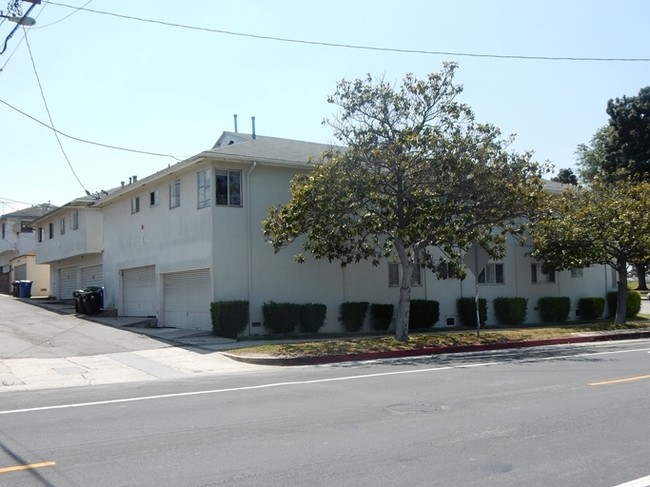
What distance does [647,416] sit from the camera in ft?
28.5

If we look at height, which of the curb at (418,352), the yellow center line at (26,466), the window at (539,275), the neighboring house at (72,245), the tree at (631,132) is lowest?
the curb at (418,352)

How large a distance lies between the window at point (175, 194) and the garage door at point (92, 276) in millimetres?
10347

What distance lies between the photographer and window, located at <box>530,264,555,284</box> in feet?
98.1

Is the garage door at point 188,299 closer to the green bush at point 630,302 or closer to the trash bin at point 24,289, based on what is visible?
the trash bin at point 24,289

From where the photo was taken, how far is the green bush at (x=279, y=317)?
2206 cm

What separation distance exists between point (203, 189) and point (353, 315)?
272 inches

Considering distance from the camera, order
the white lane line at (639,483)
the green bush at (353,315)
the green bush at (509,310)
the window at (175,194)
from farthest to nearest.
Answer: the green bush at (509,310) → the window at (175,194) → the green bush at (353,315) → the white lane line at (639,483)

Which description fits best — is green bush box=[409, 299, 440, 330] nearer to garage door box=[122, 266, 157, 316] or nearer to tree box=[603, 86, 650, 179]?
garage door box=[122, 266, 157, 316]

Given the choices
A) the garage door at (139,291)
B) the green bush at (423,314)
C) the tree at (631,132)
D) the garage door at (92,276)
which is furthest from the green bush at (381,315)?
the tree at (631,132)

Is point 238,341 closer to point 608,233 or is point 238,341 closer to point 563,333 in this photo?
point 563,333

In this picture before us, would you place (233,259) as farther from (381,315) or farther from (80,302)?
(80,302)

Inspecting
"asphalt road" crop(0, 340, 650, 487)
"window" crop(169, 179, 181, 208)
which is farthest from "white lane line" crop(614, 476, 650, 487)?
"window" crop(169, 179, 181, 208)

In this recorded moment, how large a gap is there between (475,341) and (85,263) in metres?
23.6

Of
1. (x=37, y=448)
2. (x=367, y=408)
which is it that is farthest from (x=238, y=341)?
(x=37, y=448)
